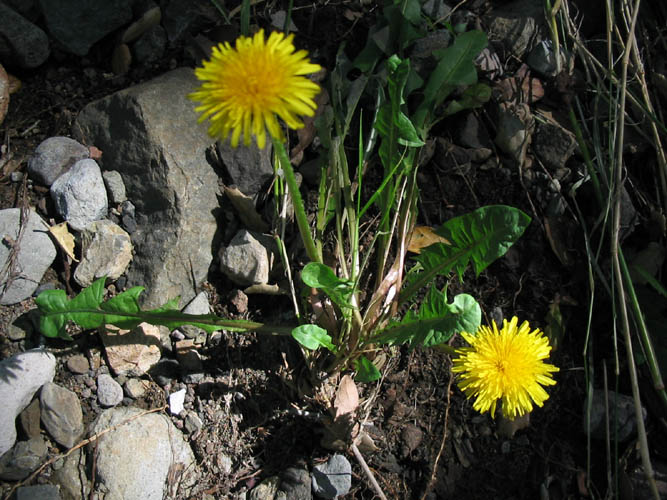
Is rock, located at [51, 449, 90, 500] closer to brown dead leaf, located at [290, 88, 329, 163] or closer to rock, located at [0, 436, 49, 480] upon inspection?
rock, located at [0, 436, 49, 480]

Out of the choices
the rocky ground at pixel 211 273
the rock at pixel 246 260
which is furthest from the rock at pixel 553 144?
the rock at pixel 246 260

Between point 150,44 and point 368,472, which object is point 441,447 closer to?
point 368,472

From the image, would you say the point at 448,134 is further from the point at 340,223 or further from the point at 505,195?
the point at 340,223

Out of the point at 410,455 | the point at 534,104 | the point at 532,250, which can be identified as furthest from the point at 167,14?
the point at 410,455

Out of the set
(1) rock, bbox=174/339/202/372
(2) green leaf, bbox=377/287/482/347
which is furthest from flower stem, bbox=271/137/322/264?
(1) rock, bbox=174/339/202/372

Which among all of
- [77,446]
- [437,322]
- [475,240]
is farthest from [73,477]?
[475,240]

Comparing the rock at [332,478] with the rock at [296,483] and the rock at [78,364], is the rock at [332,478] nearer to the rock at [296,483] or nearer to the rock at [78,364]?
the rock at [296,483]
